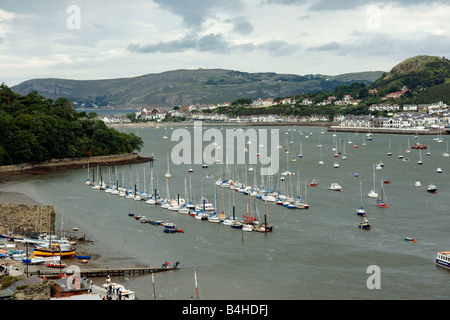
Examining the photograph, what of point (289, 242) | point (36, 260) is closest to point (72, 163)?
point (36, 260)

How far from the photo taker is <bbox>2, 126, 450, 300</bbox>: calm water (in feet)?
67.6

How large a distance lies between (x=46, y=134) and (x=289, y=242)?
38.6 metres

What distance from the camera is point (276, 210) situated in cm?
3494

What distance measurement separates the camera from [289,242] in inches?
1064

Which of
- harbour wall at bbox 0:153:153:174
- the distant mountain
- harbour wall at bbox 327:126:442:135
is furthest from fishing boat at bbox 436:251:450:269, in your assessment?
the distant mountain

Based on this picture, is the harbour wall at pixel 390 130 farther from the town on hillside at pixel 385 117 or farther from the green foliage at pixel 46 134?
the green foliage at pixel 46 134

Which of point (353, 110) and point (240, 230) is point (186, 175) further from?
point (353, 110)

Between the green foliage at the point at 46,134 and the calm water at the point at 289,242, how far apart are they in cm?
813

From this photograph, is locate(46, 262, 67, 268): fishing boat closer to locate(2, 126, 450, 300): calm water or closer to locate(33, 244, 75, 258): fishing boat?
locate(33, 244, 75, 258): fishing boat

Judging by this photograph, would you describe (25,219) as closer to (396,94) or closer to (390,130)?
(390,130)

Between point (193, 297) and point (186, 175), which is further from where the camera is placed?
point (186, 175)

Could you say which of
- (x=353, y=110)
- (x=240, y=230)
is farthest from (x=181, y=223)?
(x=353, y=110)

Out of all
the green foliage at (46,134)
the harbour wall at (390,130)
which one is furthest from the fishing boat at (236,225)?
the harbour wall at (390,130)
